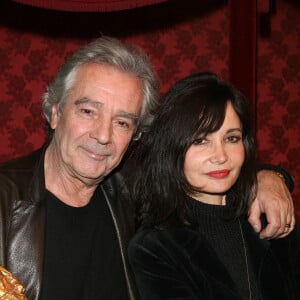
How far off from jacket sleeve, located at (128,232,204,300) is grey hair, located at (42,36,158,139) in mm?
486

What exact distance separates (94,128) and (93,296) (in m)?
0.57

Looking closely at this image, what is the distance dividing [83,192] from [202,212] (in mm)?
440

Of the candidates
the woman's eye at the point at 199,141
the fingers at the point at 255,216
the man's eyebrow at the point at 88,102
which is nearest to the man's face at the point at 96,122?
the man's eyebrow at the point at 88,102

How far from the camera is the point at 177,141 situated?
1.74 metres

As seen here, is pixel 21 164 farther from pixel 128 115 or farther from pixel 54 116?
pixel 128 115

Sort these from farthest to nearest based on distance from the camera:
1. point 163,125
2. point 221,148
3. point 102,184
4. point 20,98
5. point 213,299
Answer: point 20,98, point 102,184, point 163,125, point 221,148, point 213,299

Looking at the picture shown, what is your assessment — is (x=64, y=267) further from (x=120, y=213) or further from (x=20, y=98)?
(x=20, y=98)

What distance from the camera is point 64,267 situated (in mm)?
1736

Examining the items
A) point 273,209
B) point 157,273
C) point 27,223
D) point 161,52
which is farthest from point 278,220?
point 161,52

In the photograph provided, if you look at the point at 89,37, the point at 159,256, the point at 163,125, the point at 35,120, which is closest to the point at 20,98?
the point at 35,120

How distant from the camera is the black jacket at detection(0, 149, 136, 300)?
63.7 inches

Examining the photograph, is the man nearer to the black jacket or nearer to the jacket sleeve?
the black jacket

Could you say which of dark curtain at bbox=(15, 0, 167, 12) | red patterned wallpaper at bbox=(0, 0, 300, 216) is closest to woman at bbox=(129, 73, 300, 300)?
dark curtain at bbox=(15, 0, 167, 12)

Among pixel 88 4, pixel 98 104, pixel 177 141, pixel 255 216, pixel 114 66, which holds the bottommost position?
pixel 255 216
